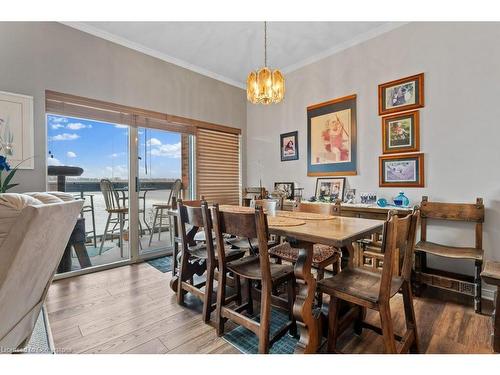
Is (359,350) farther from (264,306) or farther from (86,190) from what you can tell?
(86,190)

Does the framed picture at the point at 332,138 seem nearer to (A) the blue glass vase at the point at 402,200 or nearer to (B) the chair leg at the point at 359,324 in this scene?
(A) the blue glass vase at the point at 402,200

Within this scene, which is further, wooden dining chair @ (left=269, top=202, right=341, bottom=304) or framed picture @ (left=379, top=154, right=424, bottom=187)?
framed picture @ (left=379, top=154, right=424, bottom=187)

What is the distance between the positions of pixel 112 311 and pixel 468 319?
2.76m

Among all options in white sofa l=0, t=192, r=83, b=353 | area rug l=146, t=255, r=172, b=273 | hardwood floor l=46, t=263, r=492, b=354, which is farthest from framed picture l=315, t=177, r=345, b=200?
white sofa l=0, t=192, r=83, b=353

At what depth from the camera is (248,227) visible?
1420mm

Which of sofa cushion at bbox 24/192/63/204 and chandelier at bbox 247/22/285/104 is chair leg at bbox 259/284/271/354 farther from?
chandelier at bbox 247/22/285/104

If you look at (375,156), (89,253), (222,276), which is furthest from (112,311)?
(375,156)

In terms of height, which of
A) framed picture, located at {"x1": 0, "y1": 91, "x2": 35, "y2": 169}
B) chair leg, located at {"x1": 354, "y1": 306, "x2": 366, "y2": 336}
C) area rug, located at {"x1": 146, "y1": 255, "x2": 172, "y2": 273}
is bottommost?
area rug, located at {"x1": 146, "y1": 255, "x2": 172, "y2": 273}

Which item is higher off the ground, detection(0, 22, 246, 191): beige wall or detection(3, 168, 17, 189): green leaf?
detection(0, 22, 246, 191): beige wall

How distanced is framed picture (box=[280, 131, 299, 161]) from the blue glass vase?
1.45 meters

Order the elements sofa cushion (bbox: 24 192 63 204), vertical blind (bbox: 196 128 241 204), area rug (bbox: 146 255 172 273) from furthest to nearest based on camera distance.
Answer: vertical blind (bbox: 196 128 241 204) < area rug (bbox: 146 255 172 273) < sofa cushion (bbox: 24 192 63 204)

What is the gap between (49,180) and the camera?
2.65 meters

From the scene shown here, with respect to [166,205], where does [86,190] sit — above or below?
above

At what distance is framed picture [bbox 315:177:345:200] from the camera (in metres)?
3.13
